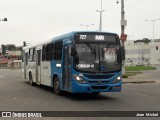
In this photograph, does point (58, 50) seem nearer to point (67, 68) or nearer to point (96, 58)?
point (67, 68)

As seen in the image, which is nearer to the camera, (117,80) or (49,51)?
(117,80)

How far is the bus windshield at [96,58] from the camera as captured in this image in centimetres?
1498

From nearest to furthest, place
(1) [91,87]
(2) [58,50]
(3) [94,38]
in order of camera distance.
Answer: (1) [91,87]
(3) [94,38]
(2) [58,50]

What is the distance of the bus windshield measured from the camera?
14977 mm

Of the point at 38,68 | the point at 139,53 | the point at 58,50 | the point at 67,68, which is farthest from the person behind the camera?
the point at 139,53

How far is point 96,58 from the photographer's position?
593 inches

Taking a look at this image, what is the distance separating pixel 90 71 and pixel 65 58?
5.85ft

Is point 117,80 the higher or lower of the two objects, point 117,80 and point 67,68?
the lower

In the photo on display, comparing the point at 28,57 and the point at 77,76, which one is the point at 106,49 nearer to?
the point at 77,76

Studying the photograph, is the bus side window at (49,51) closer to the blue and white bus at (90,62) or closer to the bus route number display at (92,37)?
the blue and white bus at (90,62)

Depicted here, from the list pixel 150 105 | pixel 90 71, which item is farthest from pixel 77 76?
pixel 150 105

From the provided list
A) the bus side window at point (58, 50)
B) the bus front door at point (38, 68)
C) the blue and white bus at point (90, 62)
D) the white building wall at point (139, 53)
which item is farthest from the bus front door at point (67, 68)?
the white building wall at point (139, 53)

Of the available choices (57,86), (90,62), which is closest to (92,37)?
(90,62)

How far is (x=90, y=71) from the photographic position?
14914mm
